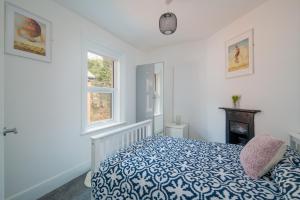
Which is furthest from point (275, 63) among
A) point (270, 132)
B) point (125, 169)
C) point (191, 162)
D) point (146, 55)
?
point (146, 55)

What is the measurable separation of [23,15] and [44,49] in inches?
14.7

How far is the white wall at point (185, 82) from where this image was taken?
10.6 ft

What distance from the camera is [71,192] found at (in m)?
1.88

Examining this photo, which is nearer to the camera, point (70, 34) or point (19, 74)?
point (19, 74)

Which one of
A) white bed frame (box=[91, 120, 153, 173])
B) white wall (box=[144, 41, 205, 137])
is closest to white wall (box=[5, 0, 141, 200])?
white bed frame (box=[91, 120, 153, 173])

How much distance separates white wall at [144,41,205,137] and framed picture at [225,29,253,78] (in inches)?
25.6

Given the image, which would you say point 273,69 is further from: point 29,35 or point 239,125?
point 29,35

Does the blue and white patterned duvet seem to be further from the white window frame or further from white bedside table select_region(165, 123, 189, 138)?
white bedside table select_region(165, 123, 189, 138)

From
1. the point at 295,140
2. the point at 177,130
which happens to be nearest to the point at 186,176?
the point at 295,140

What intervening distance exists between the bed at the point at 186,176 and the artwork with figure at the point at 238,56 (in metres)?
1.35

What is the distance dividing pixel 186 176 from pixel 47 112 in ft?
5.78

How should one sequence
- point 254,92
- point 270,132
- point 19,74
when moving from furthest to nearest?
point 254,92 < point 270,132 < point 19,74

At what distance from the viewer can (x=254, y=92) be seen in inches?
84.7

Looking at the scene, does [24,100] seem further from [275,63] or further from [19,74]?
[275,63]
